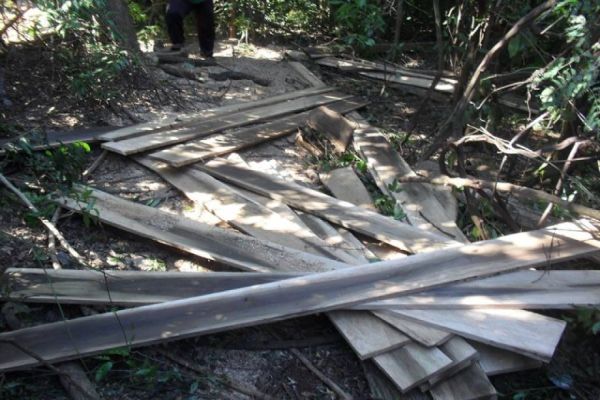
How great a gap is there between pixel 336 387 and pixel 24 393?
133 cm

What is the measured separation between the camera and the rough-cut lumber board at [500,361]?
2.56 metres

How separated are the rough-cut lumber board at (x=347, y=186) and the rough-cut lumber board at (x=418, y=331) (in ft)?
4.14

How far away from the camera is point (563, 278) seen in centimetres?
300

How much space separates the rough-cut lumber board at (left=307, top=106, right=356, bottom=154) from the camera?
181 inches

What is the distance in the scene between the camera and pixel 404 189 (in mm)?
3994

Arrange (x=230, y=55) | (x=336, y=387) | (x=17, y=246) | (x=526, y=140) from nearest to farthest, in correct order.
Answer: (x=336, y=387) → (x=17, y=246) → (x=526, y=140) → (x=230, y=55)

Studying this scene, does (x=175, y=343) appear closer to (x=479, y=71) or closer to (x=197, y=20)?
(x=479, y=71)


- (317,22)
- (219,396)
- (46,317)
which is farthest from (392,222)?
(317,22)

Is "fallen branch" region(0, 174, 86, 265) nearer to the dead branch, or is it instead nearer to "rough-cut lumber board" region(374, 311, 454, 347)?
"rough-cut lumber board" region(374, 311, 454, 347)

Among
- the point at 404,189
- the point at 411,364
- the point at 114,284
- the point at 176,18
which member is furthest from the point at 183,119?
the point at 411,364

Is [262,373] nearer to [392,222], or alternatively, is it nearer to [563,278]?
[392,222]

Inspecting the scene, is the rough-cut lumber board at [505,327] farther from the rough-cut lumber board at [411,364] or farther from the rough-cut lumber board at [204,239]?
the rough-cut lumber board at [204,239]

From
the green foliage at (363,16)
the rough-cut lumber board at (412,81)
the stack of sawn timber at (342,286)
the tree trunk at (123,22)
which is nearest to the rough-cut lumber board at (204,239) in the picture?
the stack of sawn timber at (342,286)

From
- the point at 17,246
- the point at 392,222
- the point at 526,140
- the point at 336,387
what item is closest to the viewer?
the point at 336,387
